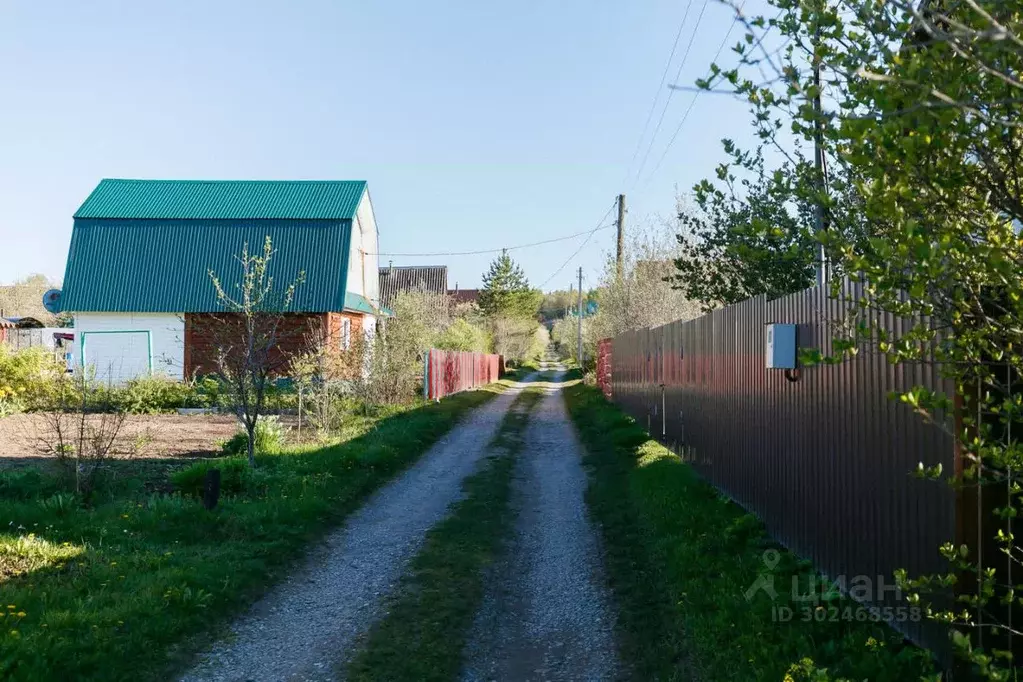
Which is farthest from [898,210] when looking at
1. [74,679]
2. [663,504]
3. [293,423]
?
[293,423]

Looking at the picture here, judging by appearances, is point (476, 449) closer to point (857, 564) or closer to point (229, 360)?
point (229, 360)

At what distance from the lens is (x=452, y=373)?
91.7 feet

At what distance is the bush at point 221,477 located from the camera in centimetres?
895

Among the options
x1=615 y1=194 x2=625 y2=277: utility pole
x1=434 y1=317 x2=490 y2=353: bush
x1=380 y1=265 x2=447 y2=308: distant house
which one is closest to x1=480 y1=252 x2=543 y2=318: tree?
x1=380 y1=265 x2=447 y2=308: distant house

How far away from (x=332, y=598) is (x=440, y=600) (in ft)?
2.83

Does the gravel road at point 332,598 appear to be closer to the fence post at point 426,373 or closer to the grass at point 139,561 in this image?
the grass at point 139,561

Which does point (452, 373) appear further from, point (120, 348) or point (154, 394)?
point (120, 348)

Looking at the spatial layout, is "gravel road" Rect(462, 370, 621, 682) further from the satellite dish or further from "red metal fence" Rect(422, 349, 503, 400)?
the satellite dish

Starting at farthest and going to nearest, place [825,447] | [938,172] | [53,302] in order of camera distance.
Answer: [53,302] → [825,447] → [938,172]

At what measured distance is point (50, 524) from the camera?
725 centimetres

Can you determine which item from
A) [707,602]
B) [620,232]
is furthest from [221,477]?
[620,232]

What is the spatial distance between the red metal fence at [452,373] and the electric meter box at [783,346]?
1762cm

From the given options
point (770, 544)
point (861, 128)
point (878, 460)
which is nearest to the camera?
point (861, 128)

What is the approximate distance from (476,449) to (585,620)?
8.95 m
